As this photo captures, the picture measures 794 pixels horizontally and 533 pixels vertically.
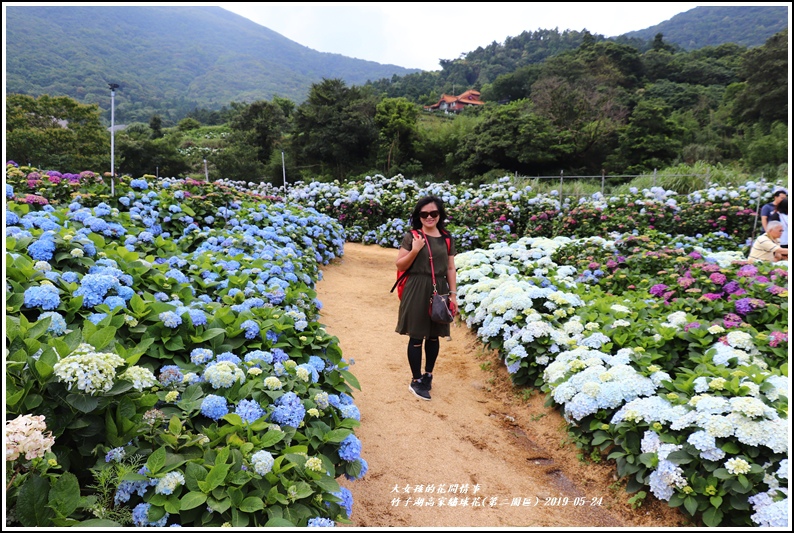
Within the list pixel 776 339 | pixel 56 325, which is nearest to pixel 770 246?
pixel 776 339

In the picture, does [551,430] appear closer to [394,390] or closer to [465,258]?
[394,390]

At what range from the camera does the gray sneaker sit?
3.46m

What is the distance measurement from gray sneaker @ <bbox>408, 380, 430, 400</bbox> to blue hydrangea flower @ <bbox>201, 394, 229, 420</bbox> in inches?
75.8

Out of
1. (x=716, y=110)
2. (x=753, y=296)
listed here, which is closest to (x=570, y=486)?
(x=753, y=296)

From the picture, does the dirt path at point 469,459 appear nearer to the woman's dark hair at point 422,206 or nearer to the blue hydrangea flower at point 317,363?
the blue hydrangea flower at point 317,363

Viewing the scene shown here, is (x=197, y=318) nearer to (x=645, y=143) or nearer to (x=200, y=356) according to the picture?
(x=200, y=356)

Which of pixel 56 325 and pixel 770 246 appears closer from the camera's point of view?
pixel 56 325

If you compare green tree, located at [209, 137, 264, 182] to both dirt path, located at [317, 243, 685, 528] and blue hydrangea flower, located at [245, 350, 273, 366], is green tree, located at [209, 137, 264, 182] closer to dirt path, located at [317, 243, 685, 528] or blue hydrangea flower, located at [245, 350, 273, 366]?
dirt path, located at [317, 243, 685, 528]

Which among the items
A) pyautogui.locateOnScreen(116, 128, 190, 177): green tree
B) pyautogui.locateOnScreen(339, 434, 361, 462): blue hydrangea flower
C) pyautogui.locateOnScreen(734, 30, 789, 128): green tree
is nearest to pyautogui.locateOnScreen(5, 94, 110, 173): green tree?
pyautogui.locateOnScreen(116, 128, 190, 177): green tree

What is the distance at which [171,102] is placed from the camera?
84750mm

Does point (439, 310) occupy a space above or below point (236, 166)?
below

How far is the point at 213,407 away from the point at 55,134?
3156 cm

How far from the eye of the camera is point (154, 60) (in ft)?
403

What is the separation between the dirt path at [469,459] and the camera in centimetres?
225
